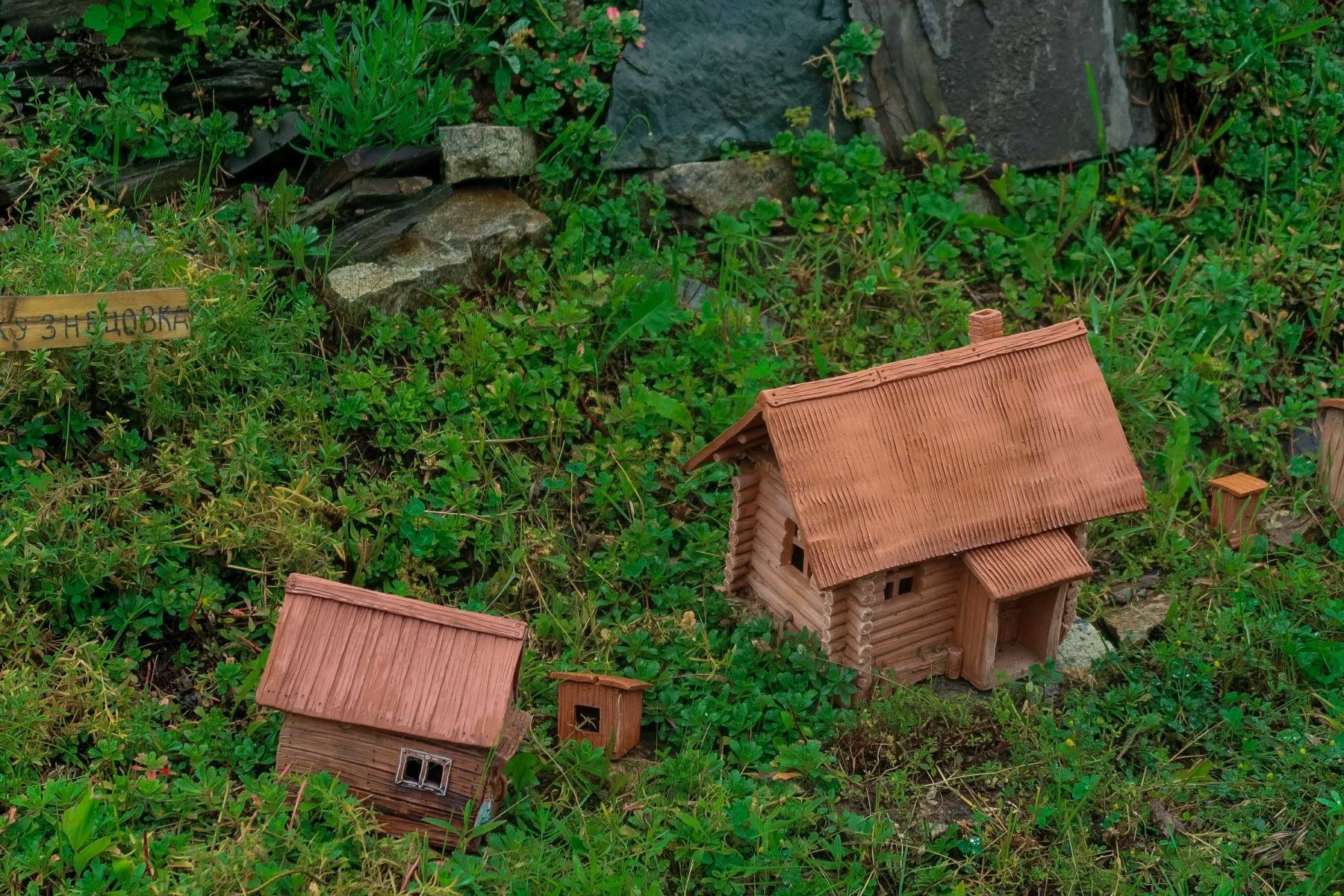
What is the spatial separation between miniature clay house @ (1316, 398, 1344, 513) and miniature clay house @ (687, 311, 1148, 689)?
179 centimetres

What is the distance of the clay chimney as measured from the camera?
5797mm

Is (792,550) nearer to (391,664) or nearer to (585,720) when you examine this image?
(585,720)

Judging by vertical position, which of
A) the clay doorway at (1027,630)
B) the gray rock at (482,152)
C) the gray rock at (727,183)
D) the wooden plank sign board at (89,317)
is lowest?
the clay doorway at (1027,630)

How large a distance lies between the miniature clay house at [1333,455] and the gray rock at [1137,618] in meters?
1.20

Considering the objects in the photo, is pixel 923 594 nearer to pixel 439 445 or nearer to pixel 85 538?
pixel 439 445

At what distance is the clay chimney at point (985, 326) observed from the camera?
580cm

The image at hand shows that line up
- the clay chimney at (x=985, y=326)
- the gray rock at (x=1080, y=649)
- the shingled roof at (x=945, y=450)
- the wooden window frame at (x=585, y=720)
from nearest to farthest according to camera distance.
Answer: the shingled roof at (x=945, y=450), the wooden window frame at (x=585, y=720), the clay chimney at (x=985, y=326), the gray rock at (x=1080, y=649)

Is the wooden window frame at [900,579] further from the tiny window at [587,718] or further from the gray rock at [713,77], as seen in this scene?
the gray rock at [713,77]

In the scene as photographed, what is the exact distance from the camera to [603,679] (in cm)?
Answer: 532

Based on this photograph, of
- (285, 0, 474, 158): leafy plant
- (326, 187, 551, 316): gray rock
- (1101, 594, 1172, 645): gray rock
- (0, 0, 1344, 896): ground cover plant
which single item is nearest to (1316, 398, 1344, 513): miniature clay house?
(0, 0, 1344, 896): ground cover plant

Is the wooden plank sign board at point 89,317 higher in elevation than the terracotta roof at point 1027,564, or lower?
higher

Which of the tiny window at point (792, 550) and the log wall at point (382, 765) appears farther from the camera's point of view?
the tiny window at point (792, 550)

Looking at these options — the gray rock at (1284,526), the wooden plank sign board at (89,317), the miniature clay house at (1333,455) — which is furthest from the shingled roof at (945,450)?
the wooden plank sign board at (89,317)

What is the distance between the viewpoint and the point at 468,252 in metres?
7.18
